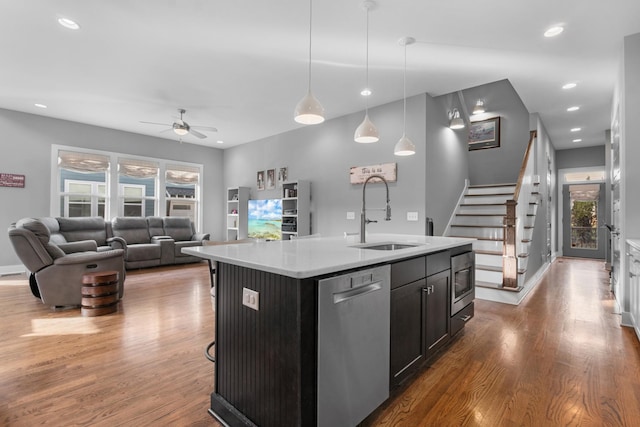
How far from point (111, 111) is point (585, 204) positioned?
11.0m

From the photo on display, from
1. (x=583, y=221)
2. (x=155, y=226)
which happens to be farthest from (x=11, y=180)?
(x=583, y=221)

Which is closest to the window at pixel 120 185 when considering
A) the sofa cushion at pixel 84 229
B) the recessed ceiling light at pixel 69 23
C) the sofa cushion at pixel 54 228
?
the sofa cushion at pixel 84 229

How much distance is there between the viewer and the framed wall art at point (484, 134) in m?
7.33

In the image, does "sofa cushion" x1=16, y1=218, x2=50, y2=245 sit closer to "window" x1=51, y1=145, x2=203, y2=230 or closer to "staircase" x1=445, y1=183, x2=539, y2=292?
"window" x1=51, y1=145, x2=203, y2=230

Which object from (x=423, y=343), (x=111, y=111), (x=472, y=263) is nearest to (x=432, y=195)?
(x=472, y=263)

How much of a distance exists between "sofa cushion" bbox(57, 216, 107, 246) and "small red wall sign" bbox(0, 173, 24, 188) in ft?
3.29

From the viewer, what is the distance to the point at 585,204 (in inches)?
312

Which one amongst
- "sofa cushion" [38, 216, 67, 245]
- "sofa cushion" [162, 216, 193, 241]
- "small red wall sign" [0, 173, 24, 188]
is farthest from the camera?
"sofa cushion" [162, 216, 193, 241]

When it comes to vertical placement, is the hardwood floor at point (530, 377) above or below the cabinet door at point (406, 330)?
below

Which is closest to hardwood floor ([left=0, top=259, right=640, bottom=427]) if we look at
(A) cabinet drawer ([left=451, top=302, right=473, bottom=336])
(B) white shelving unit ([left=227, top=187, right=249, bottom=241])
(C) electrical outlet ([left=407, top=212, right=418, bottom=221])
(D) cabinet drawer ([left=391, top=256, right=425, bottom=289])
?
(A) cabinet drawer ([left=451, top=302, right=473, bottom=336])

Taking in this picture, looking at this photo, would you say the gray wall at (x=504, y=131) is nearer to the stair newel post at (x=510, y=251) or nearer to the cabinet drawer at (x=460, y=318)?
the stair newel post at (x=510, y=251)

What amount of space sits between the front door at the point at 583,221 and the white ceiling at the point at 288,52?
124 inches

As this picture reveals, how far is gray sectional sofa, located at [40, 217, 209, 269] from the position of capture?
5758 mm

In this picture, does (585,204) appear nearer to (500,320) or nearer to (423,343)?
(500,320)
